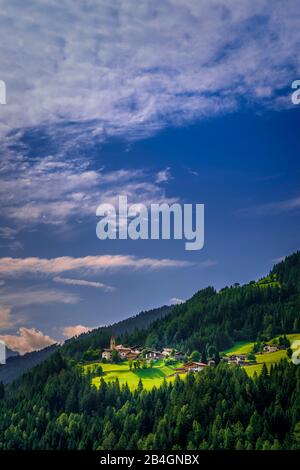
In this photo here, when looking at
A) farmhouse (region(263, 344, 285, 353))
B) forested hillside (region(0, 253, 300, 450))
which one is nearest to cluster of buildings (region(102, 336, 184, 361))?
forested hillside (region(0, 253, 300, 450))

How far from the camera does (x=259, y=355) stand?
9619 cm

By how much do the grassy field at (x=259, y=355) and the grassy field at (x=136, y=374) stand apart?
1020 centimetres

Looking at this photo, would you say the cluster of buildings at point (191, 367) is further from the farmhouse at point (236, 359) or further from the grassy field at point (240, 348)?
the grassy field at point (240, 348)

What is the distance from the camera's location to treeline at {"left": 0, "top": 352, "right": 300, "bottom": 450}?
195 feet

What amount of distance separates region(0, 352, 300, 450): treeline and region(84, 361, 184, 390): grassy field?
5607 mm

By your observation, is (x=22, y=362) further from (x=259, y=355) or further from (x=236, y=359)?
(x=259, y=355)

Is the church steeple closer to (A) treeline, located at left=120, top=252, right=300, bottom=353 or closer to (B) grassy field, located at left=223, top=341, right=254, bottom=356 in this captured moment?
(A) treeline, located at left=120, top=252, right=300, bottom=353

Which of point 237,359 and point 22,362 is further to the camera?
point 22,362

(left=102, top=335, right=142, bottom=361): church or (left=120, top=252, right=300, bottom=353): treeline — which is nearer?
(left=102, top=335, right=142, bottom=361): church

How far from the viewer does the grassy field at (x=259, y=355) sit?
288 feet

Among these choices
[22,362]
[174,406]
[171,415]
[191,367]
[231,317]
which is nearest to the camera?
[171,415]

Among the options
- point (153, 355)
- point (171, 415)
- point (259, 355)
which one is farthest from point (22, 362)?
point (171, 415)

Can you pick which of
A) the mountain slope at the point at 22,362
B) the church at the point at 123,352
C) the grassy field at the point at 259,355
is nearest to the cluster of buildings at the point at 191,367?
the grassy field at the point at 259,355

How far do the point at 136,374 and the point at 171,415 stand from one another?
3051 cm
